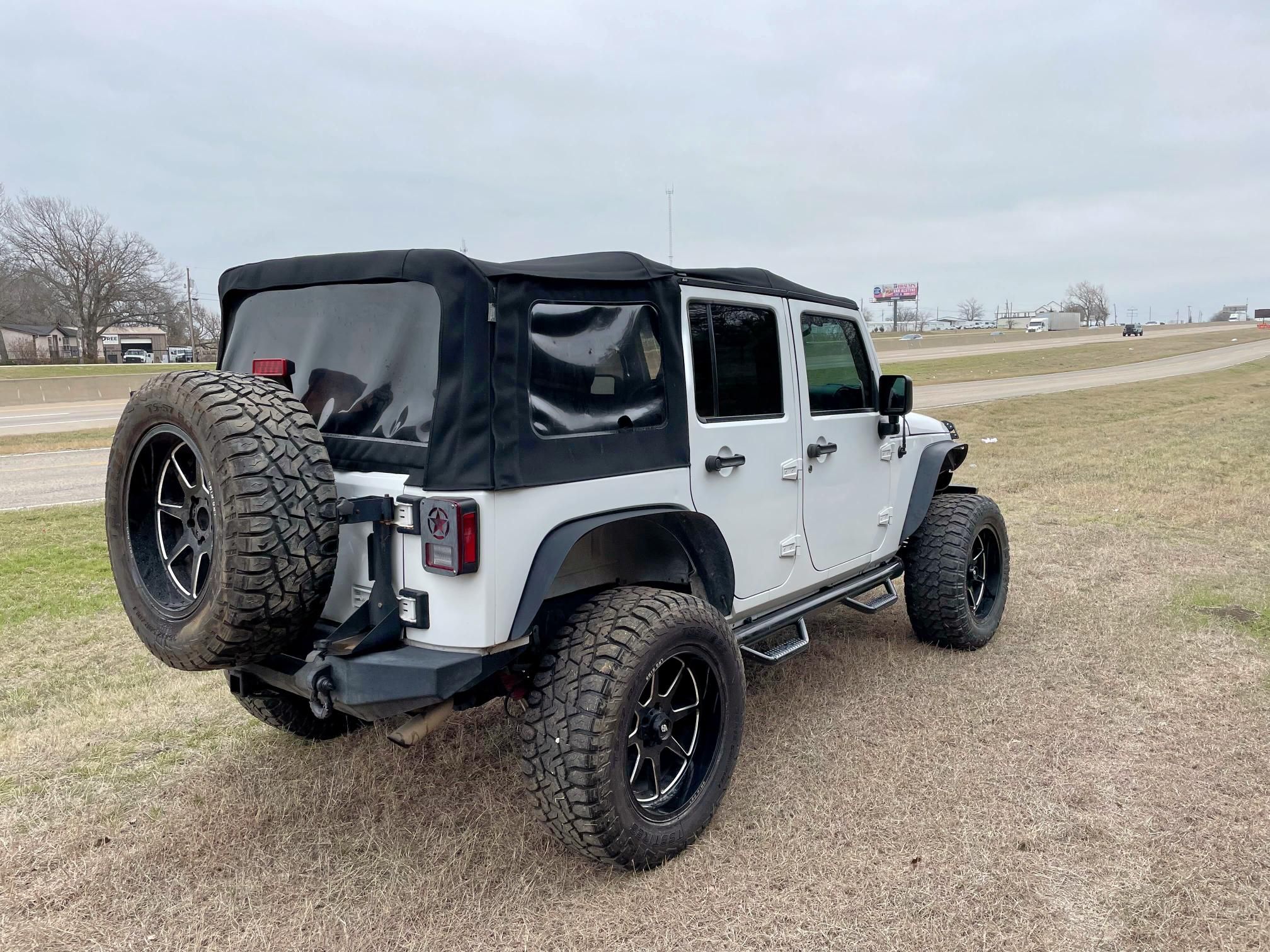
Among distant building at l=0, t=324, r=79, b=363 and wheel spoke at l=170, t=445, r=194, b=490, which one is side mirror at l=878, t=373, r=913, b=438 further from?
distant building at l=0, t=324, r=79, b=363

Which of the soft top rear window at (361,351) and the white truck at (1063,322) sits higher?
the white truck at (1063,322)

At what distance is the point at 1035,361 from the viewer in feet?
137

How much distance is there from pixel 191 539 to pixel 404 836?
1.35 meters

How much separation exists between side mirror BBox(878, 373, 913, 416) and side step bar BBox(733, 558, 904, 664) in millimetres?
907

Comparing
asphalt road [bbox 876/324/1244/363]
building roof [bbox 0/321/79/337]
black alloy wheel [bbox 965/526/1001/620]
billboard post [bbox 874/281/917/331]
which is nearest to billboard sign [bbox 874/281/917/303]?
billboard post [bbox 874/281/917/331]

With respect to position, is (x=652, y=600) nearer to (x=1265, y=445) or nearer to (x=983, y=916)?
(x=983, y=916)

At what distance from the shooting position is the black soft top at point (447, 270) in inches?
113

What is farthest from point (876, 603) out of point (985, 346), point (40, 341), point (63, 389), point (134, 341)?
point (134, 341)

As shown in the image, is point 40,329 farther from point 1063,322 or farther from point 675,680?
point 1063,322

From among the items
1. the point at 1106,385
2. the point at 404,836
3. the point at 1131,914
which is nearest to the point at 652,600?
the point at 404,836

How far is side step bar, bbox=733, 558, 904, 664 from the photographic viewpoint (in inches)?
158

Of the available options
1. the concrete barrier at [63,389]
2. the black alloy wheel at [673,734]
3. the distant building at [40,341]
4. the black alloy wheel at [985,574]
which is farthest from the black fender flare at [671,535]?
the distant building at [40,341]

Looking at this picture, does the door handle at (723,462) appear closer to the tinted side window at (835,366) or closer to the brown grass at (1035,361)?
the tinted side window at (835,366)

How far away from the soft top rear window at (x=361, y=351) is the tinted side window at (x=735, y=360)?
1.11 metres
